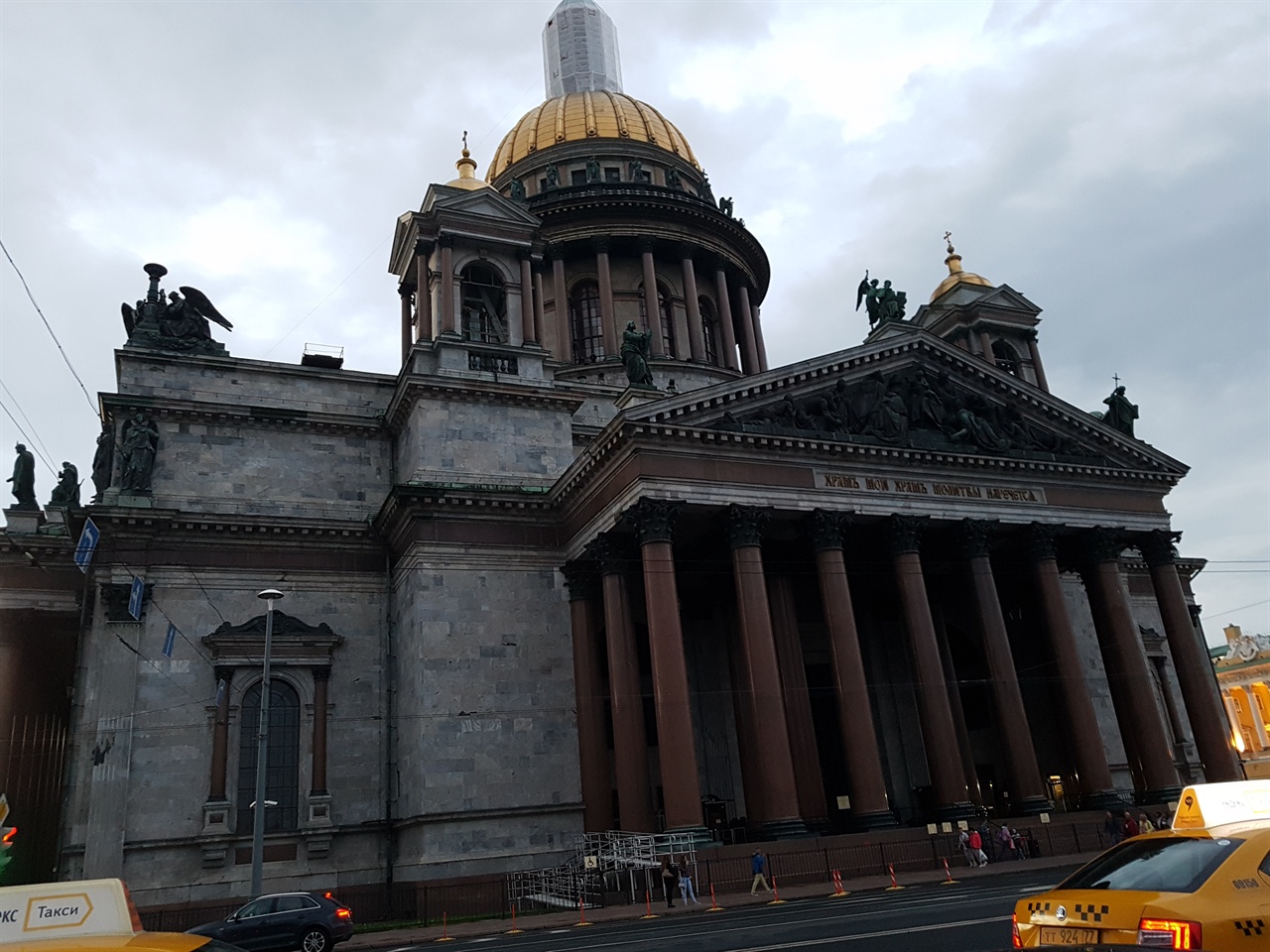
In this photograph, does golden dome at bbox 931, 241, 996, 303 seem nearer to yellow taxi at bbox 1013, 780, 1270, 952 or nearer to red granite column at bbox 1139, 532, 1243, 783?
red granite column at bbox 1139, 532, 1243, 783

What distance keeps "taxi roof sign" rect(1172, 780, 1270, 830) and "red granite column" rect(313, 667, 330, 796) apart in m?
26.2

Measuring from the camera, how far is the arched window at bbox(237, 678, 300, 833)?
95.3 ft

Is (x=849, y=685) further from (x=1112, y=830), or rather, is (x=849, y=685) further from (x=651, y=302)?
(x=651, y=302)

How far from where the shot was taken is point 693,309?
4900cm

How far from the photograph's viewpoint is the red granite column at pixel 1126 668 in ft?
105

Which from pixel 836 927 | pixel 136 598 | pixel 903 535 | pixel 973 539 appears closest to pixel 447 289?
pixel 136 598

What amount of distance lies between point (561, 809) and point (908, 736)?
46.9 feet

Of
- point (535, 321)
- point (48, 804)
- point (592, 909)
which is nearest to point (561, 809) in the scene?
point (592, 909)

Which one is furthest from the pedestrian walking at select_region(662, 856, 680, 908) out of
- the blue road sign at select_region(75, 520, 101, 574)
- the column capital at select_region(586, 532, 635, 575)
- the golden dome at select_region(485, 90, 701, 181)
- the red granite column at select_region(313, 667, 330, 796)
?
the golden dome at select_region(485, 90, 701, 181)

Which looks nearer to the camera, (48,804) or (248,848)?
(248,848)

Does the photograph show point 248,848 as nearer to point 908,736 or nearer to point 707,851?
point 707,851

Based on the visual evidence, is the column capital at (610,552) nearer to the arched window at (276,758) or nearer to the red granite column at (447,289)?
the red granite column at (447,289)

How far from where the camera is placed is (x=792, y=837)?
24781 millimetres

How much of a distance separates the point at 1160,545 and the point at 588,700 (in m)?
22.1
